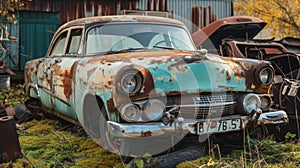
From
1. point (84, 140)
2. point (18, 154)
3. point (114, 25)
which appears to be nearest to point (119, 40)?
point (114, 25)

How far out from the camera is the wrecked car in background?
4.85 metres

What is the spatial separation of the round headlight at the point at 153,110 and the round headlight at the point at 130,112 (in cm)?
7

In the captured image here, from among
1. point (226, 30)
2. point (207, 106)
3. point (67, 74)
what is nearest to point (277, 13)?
point (226, 30)

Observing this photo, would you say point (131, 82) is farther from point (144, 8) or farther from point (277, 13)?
point (277, 13)

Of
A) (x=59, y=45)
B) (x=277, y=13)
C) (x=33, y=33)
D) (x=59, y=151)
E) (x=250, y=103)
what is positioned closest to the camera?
(x=250, y=103)

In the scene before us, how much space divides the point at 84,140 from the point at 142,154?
1.41m

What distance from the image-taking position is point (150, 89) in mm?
3596

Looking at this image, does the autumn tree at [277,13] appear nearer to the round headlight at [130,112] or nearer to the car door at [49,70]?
the car door at [49,70]

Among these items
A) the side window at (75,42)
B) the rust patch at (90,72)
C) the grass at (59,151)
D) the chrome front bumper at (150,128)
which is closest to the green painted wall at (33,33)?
the grass at (59,151)

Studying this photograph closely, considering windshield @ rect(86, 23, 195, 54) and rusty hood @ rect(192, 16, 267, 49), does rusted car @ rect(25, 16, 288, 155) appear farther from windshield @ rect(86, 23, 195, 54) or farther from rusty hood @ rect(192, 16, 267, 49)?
rusty hood @ rect(192, 16, 267, 49)

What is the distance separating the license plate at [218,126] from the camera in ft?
12.0

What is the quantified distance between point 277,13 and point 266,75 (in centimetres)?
1007

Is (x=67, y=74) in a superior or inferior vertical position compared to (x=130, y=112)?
superior

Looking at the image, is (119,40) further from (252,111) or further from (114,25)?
(252,111)
